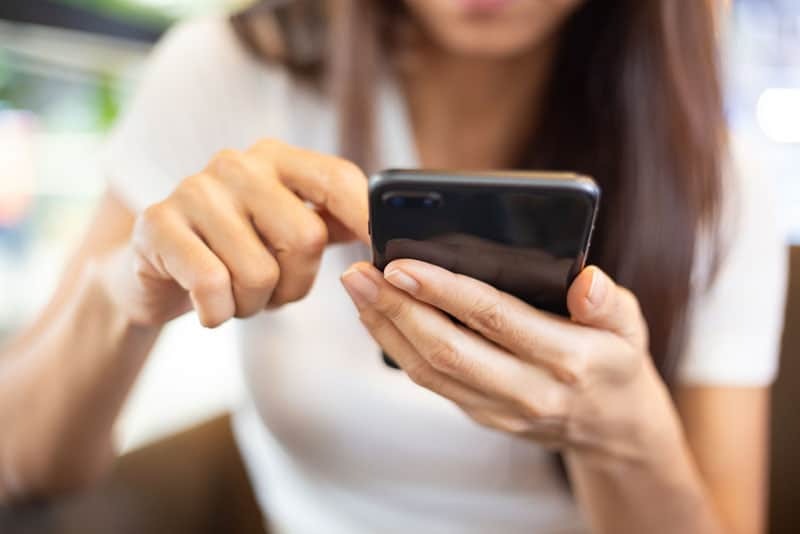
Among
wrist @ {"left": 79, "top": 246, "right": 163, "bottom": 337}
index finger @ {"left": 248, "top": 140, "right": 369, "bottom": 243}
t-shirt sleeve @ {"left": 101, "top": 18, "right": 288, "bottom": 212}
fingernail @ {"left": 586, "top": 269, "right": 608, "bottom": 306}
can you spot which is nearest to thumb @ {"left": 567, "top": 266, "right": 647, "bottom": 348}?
fingernail @ {"left": 586, "top": 269, "right": 608, "bottom": 306}

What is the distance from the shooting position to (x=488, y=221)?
0.92 feet

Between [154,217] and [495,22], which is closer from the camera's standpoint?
[154,217]

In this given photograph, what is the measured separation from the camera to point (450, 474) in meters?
0.56

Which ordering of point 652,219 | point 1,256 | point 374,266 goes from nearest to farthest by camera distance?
point 374,266 → point 652,219 → point 1,256

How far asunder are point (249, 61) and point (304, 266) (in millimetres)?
310

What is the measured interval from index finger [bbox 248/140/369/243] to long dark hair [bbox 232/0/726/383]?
205 millimetres

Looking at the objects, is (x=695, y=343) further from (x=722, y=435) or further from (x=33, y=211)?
(x=33, y=211)

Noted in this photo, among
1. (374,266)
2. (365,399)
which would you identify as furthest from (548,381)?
(365,399)

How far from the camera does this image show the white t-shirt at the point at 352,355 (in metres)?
0.54

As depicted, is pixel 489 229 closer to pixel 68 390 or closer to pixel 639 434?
pixel 639 434

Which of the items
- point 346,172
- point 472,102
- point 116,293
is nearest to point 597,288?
point 346,172

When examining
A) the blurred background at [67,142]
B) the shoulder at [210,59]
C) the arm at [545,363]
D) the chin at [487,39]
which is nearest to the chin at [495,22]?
the chin at [487,39]

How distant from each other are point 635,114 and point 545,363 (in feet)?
1.02

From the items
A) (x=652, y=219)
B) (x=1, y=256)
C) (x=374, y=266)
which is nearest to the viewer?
(x=374, y=266)
